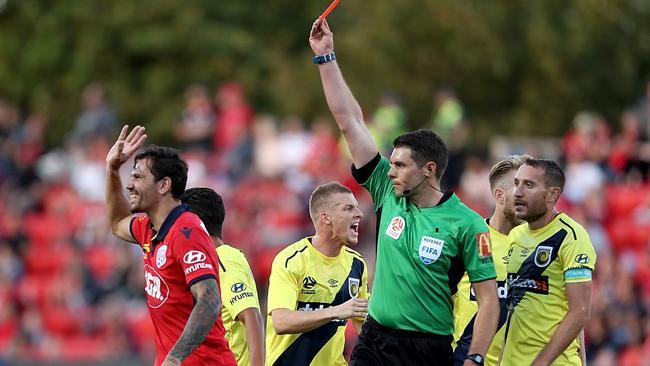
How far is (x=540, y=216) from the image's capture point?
9312 millimetres

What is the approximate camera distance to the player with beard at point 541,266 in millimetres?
9141

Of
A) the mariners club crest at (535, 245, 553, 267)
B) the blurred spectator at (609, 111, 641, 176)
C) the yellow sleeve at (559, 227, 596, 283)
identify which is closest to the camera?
the yellow sleeve at (559, 227, 596, 283)

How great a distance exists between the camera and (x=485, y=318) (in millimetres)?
8477

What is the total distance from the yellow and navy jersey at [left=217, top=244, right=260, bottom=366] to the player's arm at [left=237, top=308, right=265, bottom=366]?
1.9 inches

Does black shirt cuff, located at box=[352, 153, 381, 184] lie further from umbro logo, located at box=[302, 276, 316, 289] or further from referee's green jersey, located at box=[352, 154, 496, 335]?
umbro logo, located at box=[302, 276, 316, 289]

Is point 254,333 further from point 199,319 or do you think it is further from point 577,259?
point 577,259

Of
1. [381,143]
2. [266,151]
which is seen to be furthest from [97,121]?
[381,143]

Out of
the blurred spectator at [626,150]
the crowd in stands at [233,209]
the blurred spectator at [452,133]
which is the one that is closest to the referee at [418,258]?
the crowd in stands at [233,209]

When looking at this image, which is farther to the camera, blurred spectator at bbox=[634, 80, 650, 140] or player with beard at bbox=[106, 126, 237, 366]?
blurred spectator at bbox=[634, 80, 650, 140]

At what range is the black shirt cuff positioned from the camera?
9055mm

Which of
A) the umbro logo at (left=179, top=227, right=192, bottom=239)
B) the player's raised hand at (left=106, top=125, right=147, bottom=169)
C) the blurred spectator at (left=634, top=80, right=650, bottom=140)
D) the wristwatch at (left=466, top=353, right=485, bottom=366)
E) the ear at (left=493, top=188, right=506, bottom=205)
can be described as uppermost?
the blurred spectator at (left=634, top=80, right=650, bottom=140)

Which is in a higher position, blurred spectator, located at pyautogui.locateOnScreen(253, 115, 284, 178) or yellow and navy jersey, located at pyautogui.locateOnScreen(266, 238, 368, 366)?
blurred spectator, located at pyautogui.locateOnScreen(253, 115, 284, 178)

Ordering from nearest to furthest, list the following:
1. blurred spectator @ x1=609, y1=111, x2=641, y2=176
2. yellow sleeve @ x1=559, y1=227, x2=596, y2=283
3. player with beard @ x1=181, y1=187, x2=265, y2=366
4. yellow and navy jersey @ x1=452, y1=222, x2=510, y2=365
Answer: yellow sleeve @ x1=559, y1=227, x2=596, y2=283 < player with beard @ x1=181, y1=187, x2=265, y2=366 < yellow and navy jersey @ x1=452, y1=222, x2=510, y2=365 < blurred spectator @ x1=609, y1=111, x2=641, y2=176

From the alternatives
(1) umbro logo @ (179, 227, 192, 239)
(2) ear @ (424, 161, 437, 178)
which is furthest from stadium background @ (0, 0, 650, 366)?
(1) umbro logo @ (179, 227, 192, 239)
